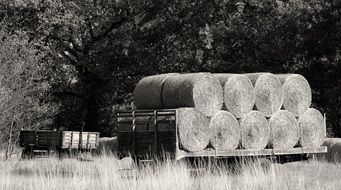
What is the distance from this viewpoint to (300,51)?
29.6 meters

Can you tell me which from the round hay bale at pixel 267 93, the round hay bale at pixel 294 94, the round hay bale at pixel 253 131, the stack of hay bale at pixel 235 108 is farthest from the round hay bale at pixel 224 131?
the round hay bale at pixel 294 94

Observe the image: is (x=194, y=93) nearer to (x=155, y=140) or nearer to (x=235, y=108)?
(x=235, y=108)

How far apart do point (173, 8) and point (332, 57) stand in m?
9.48

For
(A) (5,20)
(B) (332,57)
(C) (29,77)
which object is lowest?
(C) (29,77)

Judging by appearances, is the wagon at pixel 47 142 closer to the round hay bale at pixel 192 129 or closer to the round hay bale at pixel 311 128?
the round hay bale at pixel 192 129

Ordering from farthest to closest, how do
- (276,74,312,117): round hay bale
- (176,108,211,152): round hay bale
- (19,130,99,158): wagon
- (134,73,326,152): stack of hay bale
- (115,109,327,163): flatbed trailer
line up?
(19,130,99,158): wagon → (276,74,312,117): round hay bale → (134,73,326,152): stack of hay bale → (176,108,211,152): round hay bale → (115,109,327,163): flatbed trailer

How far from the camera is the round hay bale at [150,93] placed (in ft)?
54.1

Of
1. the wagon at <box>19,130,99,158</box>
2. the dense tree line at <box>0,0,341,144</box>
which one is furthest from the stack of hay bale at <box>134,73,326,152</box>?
the dense tree line at <box>0,0,341,144</box>

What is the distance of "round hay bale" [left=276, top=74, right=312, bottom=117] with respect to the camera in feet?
59.9

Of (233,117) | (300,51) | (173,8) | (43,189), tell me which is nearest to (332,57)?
(300,51)

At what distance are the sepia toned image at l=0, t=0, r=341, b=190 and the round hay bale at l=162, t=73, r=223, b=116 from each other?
3 centimetres

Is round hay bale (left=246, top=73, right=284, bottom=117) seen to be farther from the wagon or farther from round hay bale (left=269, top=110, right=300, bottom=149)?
the wagon

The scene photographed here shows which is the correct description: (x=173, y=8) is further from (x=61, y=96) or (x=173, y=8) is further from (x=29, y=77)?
(x=29, y=77)

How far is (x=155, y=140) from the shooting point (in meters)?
15.5
